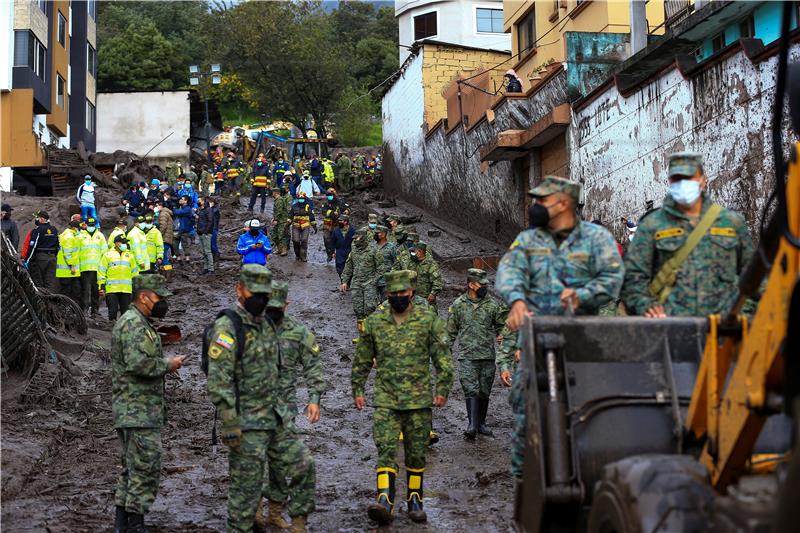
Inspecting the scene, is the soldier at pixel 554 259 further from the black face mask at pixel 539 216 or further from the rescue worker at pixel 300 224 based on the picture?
the rescue worker at pixel 300 224

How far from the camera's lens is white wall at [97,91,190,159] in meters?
53.8

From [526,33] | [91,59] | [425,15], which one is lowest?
[526,33]

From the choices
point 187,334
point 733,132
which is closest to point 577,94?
point 733,132

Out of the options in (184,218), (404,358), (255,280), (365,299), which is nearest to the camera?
(255,280)

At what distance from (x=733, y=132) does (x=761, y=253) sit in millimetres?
12178

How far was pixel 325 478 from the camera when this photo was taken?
34.7 ft

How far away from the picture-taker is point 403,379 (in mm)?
9117

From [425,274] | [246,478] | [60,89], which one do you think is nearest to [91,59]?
[60,89]

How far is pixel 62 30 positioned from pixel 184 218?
2410 centimetres

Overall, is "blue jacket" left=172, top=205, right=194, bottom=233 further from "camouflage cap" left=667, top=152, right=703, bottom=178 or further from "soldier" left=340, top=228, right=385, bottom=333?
"camouflage cap" left=667, top=152, right=703, bottom=178

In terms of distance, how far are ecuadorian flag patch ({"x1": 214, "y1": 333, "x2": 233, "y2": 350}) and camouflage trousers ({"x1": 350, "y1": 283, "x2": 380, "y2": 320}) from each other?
1063cm

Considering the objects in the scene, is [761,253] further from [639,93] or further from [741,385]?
[639,93]

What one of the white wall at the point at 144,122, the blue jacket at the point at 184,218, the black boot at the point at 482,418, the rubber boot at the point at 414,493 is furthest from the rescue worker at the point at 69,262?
the white wall at the point at 144,122

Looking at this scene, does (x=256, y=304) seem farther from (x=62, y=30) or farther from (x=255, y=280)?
(x=62, y=30)
